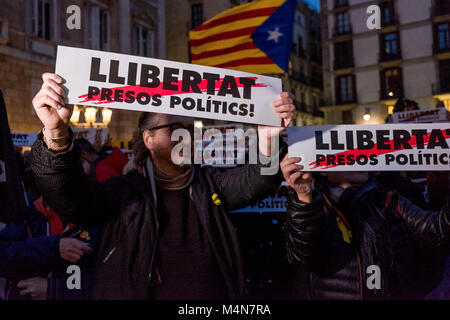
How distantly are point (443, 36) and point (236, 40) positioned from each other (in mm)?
27241

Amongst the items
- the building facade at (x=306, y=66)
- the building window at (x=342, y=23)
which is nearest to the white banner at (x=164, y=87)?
the building window at (x=342, y=23)

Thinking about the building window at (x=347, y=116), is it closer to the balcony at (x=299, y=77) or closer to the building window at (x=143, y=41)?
the balcony at (x=299, y=77)

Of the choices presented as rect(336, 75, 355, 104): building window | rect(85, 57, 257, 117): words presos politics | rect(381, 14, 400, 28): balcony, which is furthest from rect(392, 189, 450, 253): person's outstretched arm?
rect(336, 75, 355, 104): building window

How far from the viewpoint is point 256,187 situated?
207 centimetres

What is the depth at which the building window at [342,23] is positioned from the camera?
32.3 metres

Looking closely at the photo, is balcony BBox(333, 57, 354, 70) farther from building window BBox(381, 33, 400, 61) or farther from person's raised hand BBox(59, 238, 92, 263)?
person's raised hand BBox(59, 238, 92, 263)

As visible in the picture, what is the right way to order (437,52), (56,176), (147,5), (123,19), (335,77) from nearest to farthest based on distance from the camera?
1. (56,176)
2. (123,19)
3. (147,5)
4. (437,52)
5. (335,77)

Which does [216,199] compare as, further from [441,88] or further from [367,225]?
[441,88]

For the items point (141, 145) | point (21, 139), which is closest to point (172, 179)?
point (141, 145)

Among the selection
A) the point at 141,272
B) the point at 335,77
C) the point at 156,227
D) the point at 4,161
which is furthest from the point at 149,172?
the point at 335,77

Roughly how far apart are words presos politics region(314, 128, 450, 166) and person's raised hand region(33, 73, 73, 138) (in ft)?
3.84

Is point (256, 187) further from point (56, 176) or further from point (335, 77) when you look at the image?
point (335, 77)

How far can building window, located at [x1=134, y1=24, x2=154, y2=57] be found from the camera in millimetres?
17953
